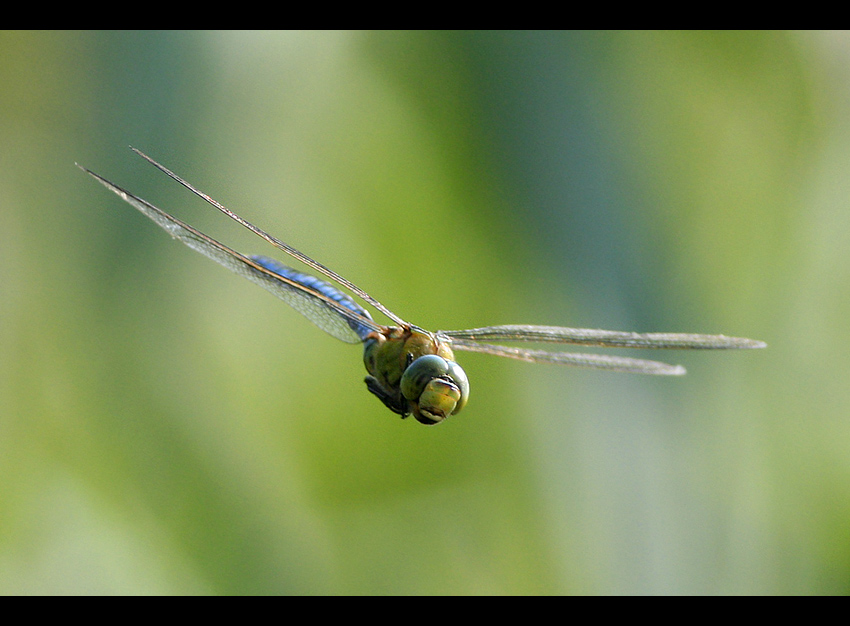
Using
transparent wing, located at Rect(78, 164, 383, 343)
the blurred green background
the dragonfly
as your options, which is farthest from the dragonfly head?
the blurred green background

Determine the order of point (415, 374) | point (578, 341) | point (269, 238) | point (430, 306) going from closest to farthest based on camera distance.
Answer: point (269, 238) < point (415, 374) < point (578, 341) < point (430, 306)

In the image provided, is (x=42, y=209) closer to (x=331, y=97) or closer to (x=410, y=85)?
(x=331, y=97)

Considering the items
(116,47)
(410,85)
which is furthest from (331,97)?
(116,47)

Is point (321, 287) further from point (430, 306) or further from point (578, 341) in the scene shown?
point (430, 306)

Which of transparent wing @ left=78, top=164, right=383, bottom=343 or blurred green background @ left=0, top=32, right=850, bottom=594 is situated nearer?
transparent wing @ left=78, top=164, right=383, bottom=343

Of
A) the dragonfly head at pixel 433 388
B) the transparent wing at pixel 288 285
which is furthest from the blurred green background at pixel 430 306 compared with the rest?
the dragonfly head at pixel 433 388

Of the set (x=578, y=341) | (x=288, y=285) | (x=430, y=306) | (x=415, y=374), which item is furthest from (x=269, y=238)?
(x=430, y=306)

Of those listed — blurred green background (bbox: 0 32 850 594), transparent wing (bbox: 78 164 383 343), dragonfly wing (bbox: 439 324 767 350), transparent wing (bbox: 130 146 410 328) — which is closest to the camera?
transparent wing (bbox: 130 146 410 328)

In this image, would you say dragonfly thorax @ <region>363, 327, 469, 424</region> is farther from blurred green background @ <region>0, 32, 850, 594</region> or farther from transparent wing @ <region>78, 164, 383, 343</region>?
blurred green background @ <region>0, 32, 850, 594</region>
